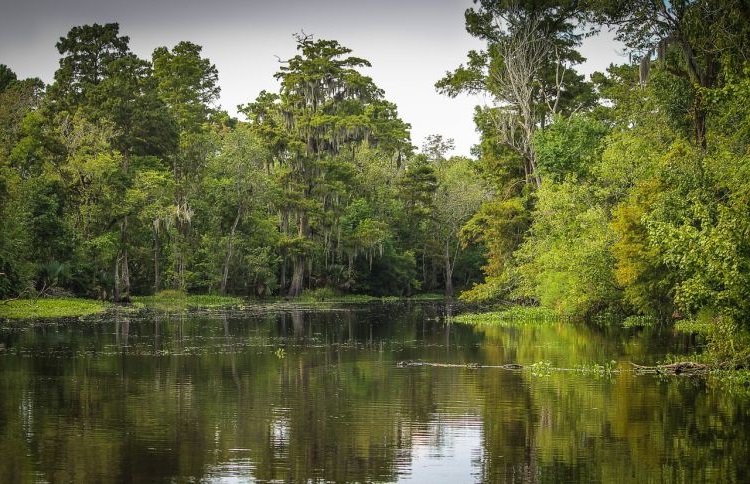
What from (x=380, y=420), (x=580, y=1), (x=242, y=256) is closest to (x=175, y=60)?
(x=242, y=256)

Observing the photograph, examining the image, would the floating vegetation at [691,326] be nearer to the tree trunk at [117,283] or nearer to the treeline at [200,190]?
the treeline at [200,190]

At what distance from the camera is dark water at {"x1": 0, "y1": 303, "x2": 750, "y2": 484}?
1173 cm

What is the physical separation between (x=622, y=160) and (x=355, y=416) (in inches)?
993

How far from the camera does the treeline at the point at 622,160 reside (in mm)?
19609

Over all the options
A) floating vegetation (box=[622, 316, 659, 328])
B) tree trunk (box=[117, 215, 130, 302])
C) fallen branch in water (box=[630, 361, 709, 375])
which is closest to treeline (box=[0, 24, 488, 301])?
tree trunk (box=[117, 215, 130, 302])

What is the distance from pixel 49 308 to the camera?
44.5 metres

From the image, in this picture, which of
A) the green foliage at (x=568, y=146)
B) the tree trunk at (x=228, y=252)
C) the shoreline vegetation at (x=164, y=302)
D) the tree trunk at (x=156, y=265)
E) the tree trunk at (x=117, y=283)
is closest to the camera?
the shoreline vegetation at (x=164, y=302)

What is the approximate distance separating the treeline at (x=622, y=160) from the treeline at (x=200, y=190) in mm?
16322

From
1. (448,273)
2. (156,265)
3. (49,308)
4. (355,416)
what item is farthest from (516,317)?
(448,273)

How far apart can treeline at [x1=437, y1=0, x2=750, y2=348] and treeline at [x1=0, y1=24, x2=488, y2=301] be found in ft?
53.5

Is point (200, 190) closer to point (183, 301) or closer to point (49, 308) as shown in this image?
point (183, 301)

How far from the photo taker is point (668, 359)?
21.8m

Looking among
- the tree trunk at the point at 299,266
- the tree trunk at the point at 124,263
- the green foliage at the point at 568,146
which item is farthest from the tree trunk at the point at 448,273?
the green foliage at the point at 568,146

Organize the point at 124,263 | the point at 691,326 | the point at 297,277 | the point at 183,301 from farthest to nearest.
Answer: the point at 297,277 → the point at 183,301 → the point at 124,263 → the point at 691,326
